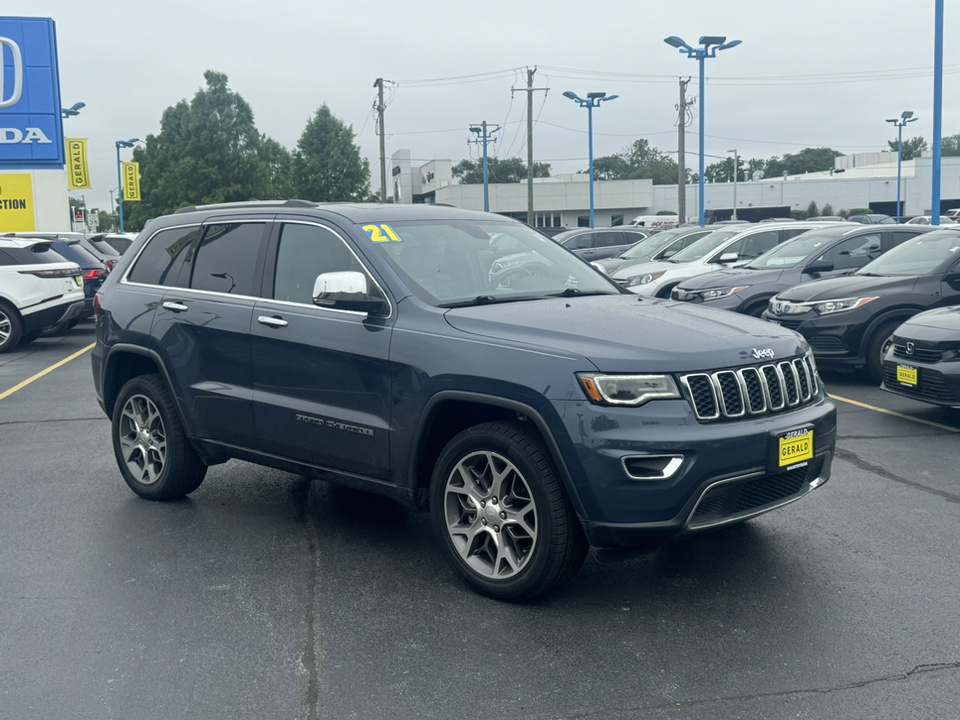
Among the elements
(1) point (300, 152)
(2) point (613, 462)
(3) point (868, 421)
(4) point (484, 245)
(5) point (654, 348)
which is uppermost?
(1) point (300, 152)

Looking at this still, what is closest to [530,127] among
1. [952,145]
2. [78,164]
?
[78,164]

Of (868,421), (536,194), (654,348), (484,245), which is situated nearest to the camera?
(654,348)

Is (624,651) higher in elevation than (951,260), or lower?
lower

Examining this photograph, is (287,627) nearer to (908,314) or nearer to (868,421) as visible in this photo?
(868,421)

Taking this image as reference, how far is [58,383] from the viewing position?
39.4ft

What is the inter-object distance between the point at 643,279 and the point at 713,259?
3.75 ft

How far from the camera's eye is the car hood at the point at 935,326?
8.19 meters

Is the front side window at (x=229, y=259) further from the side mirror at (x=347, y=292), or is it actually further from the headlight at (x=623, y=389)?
the headlight at (x=623, y=389)

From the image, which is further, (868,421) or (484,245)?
(868,421)

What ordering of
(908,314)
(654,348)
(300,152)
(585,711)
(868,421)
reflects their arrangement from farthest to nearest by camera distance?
(300,152) → (908,314) → (868,421) → (654,348) → (585,711)

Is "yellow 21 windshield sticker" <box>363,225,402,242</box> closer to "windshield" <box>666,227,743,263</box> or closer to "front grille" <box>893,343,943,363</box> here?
"front grille" <box>893,343,943,363</box>

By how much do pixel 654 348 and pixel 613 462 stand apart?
1.71 ft

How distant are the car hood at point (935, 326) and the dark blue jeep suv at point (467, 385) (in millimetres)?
3695

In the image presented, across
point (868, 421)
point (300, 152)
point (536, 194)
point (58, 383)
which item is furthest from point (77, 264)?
point (536, 194)
